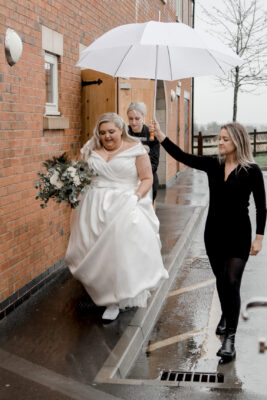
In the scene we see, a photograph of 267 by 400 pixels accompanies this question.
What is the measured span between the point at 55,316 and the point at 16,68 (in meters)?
2.53

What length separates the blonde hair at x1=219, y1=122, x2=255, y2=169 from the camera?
5.15 meters

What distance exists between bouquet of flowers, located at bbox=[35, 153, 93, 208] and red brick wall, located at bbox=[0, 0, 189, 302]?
1.65ft

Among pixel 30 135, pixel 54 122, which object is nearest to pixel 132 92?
pixel 54 122

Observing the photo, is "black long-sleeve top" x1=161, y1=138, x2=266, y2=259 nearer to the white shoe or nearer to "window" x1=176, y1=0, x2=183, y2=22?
the white shoe

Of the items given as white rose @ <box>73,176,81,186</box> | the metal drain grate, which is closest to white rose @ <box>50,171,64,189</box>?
white rose @ <box>73,176,81,186</box>

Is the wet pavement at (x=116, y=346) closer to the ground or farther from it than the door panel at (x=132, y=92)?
closer to the ground

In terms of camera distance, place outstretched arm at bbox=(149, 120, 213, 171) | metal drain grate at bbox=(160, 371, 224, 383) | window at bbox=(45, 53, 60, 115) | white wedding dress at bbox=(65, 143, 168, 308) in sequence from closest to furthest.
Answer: metal drain grate at bbox=(160, 371, 224, 383) < outstretched arm at bbox=(149, 120, 213, 171) < white wedding dress at bbox=(65, 143, 168, 308) < window at bbox=(45, 53, 60, 115)

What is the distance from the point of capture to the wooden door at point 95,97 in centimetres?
870

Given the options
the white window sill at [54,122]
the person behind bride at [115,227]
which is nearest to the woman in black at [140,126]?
the white window sill at [54,122]

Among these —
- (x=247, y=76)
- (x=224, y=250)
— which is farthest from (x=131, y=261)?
(x=247, y=76)

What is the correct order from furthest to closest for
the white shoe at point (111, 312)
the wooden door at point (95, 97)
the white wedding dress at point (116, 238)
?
the wooden door at point (95, 97)
the white shoe at point (111, 312)
the white wedding dress at point (116, 238)

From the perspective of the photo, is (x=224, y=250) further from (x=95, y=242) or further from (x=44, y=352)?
(x=44, y=352)

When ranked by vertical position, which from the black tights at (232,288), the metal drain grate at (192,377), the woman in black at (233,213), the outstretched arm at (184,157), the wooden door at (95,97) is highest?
the wooden door at (95,97)

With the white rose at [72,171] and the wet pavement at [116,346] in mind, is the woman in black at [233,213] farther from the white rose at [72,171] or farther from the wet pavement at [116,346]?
the white rose at [72,171]
